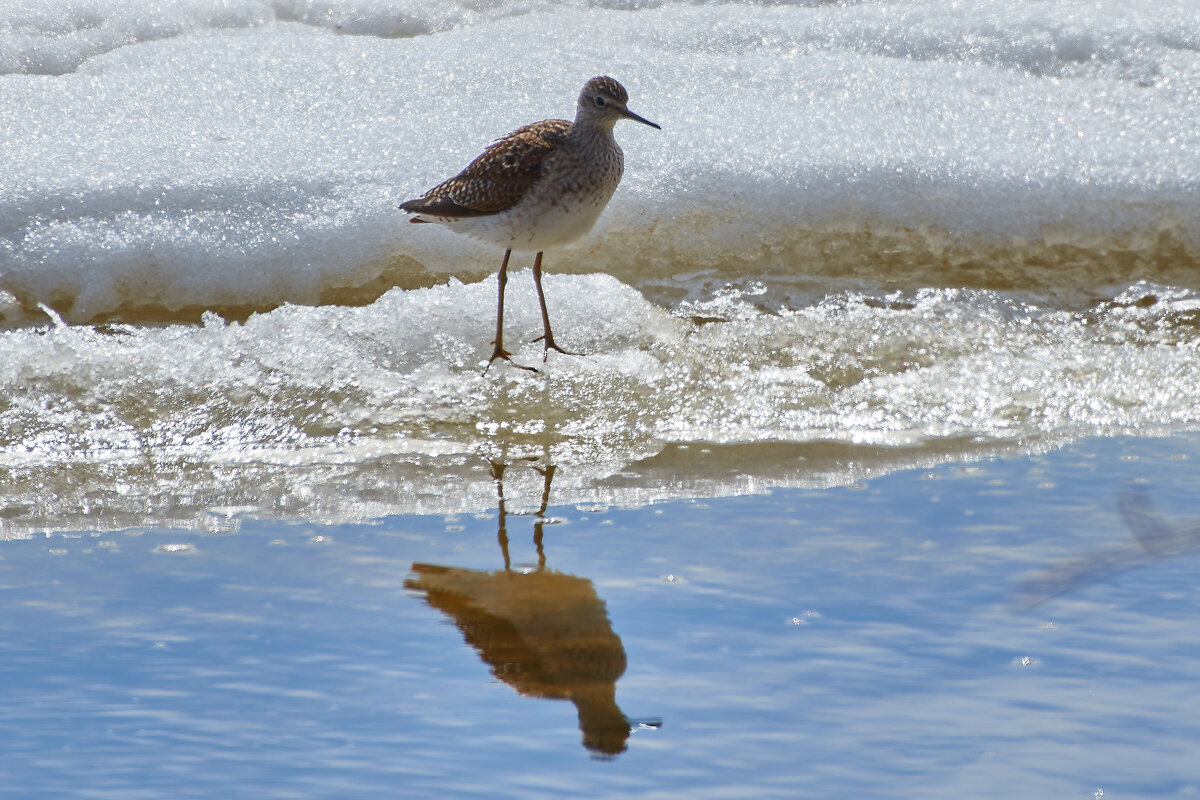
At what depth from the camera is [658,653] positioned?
8.21 ft

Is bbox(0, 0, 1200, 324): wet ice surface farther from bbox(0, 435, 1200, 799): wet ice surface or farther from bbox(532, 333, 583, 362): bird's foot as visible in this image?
bbox(0, 435, 1200, 799): wet ice surface

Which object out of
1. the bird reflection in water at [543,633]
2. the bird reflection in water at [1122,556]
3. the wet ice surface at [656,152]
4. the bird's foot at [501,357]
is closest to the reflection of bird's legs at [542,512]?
the bird reflection in water at [543,633]

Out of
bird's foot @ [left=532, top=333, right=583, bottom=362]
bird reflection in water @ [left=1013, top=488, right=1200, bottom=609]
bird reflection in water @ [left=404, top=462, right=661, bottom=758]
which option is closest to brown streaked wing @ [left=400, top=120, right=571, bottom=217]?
bird's foot @ [left=532, top=333, right=583, bottom=362]

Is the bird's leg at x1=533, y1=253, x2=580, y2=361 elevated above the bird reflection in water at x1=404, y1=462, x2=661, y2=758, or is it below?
above

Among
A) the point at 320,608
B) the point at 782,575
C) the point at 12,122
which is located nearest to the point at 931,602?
the point at 782,575

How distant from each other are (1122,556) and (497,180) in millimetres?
2532

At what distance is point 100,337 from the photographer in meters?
4.36

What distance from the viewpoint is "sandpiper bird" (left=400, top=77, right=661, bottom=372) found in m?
4.42

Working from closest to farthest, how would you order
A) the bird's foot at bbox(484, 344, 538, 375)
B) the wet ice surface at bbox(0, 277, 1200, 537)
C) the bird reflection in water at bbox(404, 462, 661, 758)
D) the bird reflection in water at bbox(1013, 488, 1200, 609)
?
the bird reflection in water at bbox(404, 462, 661, 758) < the bird reflection in water at bbox(1013, 488, 1200, 609) < the wet ice surface at bbox(0, 277, 1200, 537) < the bird's foot at bbox(484, 344, 538, 375)

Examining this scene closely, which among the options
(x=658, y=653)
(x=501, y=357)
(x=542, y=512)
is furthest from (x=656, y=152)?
(x=658, y=653)

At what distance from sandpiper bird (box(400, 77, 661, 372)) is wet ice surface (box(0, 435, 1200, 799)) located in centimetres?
144

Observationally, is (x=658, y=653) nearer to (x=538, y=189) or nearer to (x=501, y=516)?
(x=501, y=516)

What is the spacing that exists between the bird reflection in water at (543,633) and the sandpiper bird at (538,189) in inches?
60.4

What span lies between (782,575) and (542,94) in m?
3.79
